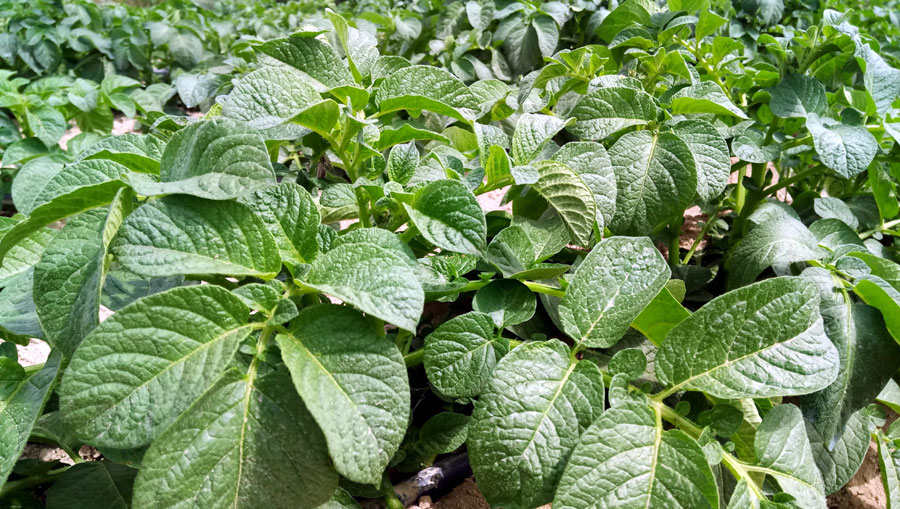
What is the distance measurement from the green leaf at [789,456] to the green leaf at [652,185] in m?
0.31

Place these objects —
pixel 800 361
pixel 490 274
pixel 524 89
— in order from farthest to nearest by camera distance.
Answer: pixel 524 89 < pixel 490 274 < pixel 800 361

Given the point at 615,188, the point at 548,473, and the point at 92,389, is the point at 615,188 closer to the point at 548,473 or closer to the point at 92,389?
the point at 548,473

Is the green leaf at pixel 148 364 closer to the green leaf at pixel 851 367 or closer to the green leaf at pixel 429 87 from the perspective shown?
the green leaf at pixel 429 87

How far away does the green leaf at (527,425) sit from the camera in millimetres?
652

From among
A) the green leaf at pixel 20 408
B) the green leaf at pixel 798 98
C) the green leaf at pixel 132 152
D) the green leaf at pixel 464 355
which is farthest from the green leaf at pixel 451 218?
the green leaf at pixel 798 98

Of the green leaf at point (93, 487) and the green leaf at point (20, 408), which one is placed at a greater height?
the green leaf at point (20, 408)

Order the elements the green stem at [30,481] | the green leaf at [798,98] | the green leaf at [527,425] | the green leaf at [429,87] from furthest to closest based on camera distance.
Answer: the green leaf at [798,98]
the green leaf at [429,87]
the green stem at [30,481]
the green leaf at [527,425]

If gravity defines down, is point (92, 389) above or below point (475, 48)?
above

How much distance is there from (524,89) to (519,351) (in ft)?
2.10

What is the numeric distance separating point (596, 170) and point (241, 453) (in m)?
0.59

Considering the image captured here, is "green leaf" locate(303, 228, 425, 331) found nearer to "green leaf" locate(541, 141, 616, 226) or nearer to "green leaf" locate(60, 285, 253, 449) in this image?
"green leaf" locate(60, 285, 253, 449)

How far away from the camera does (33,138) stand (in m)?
1.83

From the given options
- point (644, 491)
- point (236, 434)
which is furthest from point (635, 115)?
point (236, 434)

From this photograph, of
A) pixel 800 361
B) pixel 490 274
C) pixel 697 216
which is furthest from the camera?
pixel 697 216
